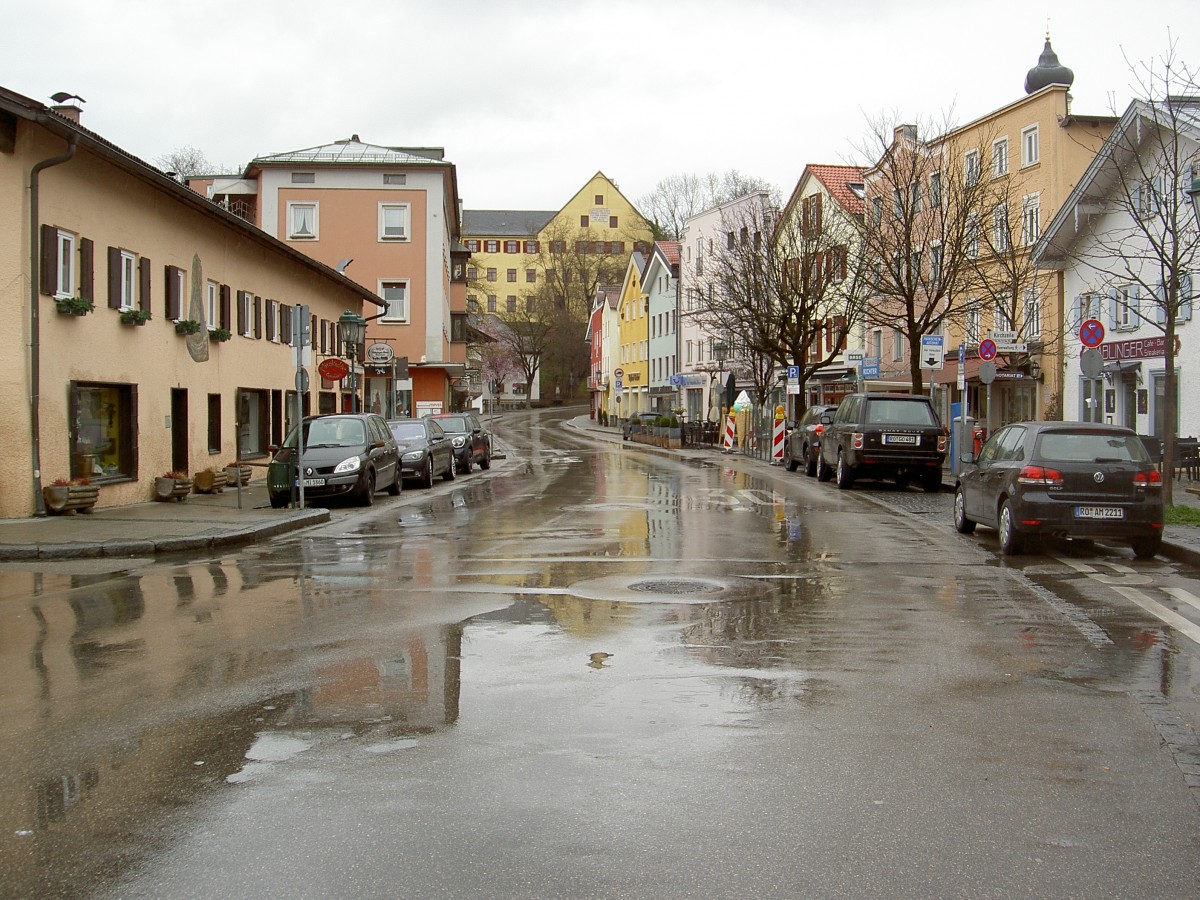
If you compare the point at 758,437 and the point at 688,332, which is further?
the point at 688,332

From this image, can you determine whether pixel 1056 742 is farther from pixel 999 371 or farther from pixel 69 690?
pixel 999 371

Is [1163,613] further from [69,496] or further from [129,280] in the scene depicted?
[129,280]

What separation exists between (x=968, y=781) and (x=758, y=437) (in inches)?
1514

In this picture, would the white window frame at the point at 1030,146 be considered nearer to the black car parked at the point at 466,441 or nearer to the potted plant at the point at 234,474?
the black car parked at the point at 466,441

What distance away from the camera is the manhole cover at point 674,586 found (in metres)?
10.2

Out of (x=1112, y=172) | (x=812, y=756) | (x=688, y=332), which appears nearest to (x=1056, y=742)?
(x=812, y=756)

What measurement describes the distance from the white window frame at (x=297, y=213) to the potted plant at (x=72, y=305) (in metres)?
32.8

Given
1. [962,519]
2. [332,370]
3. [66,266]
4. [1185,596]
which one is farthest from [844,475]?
[66,266]

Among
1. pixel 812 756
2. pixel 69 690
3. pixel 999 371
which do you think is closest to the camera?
pixel 812 756

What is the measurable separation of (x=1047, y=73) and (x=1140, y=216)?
84.7 feet

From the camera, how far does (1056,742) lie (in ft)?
18.0

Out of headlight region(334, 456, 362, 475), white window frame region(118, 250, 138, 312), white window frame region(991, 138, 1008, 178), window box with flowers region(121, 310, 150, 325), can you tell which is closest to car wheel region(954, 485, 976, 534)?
headlight region(334, 456, 362, 475)

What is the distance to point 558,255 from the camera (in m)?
112

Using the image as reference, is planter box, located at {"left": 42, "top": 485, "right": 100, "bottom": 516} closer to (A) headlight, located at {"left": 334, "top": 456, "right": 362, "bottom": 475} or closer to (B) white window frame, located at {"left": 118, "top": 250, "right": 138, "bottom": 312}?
(B) white window frame, located at {"left": 118, "top": 250, "right": 138, "bottom": 312}
